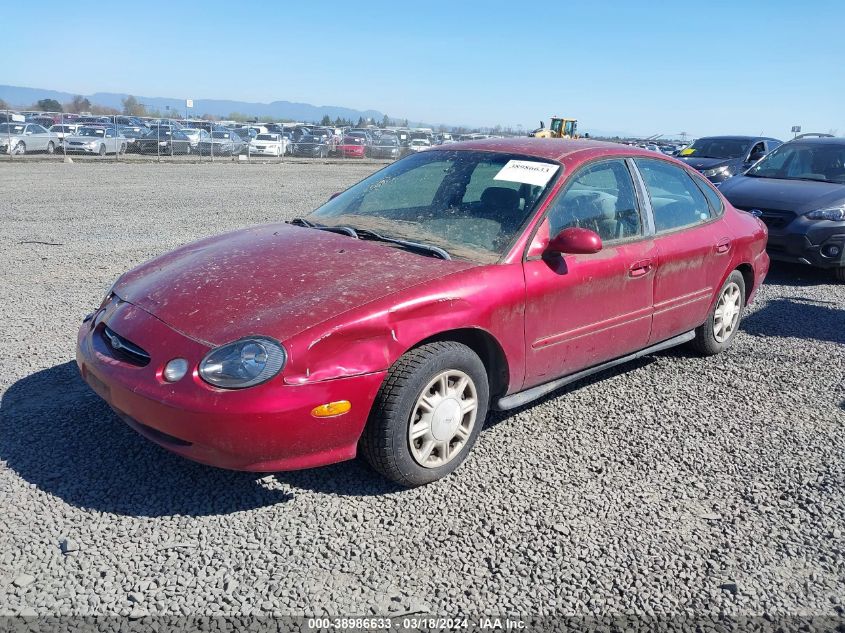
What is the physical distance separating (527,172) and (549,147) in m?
0.40

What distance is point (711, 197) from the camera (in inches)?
215

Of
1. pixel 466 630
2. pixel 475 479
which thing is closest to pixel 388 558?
pixel 466 630

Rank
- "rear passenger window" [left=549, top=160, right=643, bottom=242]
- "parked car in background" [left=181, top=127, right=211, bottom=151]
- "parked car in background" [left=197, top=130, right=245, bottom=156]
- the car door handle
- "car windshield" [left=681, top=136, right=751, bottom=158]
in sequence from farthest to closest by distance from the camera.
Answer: "parked car in background" [left=197, top=130, right=245, bottom=156] → "parked car in background" [left=181, top=127, right=211, bottom=151] → "car windshield" [left=681, top=136, right=751, bottom=158] → the car door handle → "rear passenger window" [left=549, top=160, right=643, bottom=242]

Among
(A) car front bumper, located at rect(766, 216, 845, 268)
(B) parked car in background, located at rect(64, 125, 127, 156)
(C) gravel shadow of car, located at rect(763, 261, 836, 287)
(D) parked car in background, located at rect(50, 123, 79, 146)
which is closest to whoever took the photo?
(A) car front bumper, located at rect(766, 216, 845, 268)

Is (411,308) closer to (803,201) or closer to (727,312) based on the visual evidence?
(727,312)

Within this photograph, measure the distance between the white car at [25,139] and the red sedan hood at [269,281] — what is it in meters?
27.5

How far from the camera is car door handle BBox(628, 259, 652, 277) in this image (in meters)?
4.37

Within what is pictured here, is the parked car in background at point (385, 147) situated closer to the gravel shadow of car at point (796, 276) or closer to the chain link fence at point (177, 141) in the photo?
the chain link fence at point (177, 141)

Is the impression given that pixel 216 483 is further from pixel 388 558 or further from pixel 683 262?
pixel 683 262

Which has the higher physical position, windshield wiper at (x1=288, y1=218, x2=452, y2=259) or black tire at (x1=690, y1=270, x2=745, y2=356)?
windshield wiper at (x1=288, y1=218, x2=452, y2=259)

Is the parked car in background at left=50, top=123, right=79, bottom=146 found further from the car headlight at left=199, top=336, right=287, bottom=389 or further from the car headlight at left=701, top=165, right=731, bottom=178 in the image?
the car headlight at left=199, top=336, right=287, bottom=389

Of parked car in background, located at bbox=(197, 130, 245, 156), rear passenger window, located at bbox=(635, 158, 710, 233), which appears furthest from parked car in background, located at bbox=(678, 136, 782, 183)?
parked car in background, located at bbox=(197, 130, 245, 156)

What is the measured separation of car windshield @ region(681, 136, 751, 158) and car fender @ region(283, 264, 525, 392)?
1490 cm

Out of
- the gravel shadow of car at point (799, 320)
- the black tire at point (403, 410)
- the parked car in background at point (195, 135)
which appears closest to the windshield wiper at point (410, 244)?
the black tire at point (403, 410)
